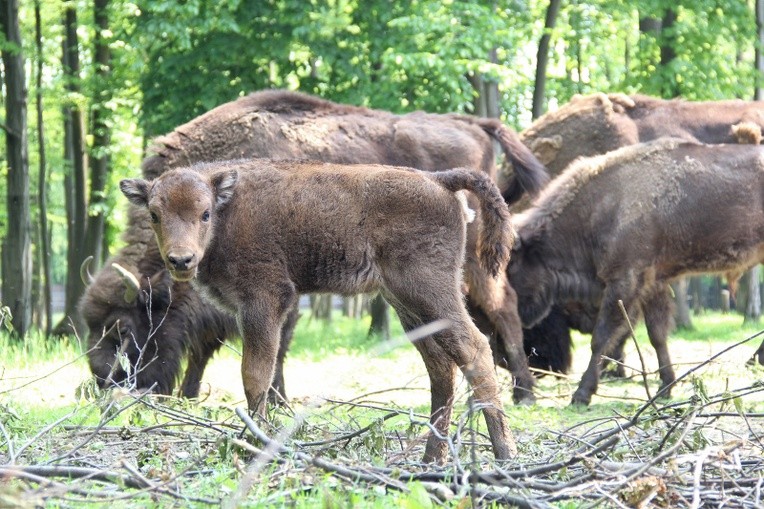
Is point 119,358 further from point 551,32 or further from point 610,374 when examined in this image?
point 551,32

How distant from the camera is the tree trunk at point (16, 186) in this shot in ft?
52.2

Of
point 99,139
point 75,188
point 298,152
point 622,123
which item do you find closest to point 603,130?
point 622,123

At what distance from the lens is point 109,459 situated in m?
5.77

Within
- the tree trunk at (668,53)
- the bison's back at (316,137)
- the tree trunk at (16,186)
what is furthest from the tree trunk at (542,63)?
the tree trunk at (16,186)

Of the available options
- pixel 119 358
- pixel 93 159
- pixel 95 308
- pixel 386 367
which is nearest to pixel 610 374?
pixel 386 367

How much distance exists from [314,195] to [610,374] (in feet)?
19.7

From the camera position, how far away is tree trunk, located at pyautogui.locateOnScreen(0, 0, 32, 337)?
627 inches

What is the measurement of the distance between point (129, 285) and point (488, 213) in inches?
147

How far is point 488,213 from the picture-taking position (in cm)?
674

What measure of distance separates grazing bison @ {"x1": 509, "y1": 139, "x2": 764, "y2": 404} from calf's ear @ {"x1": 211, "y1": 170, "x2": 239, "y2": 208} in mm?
4043

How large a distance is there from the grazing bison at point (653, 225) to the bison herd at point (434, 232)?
0.02 meters

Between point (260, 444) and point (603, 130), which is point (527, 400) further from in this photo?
point (260, 444)

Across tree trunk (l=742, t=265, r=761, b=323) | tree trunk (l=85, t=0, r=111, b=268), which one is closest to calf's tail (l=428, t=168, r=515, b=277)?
tree trunk (l=85, t=0, r=111, b=268)

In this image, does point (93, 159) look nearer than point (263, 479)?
No
